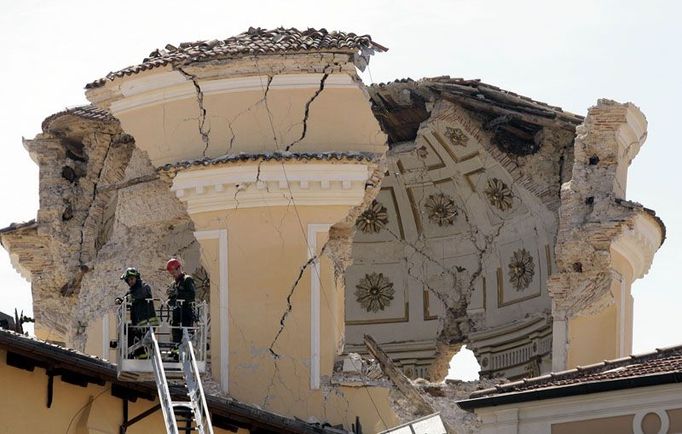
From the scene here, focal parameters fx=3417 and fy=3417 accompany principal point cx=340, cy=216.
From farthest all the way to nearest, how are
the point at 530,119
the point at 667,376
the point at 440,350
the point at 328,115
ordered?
the point at 440,350 < the point at 530,119 < the point at 328,115 < the point at 667,376

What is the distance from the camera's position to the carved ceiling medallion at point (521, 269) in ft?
169

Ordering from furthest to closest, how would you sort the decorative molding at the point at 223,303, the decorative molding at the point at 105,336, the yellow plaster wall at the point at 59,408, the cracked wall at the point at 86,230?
the cracked wall at the point at 86,230 < the decorative molding at the point at 105,336 < the decorative molding at the point at 223,303 < the yellow plaster wall at the point at 59,408

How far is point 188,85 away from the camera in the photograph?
47000 millimetres

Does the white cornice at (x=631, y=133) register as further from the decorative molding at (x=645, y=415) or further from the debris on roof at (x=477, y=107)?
the decorative molding at (x=645, y=415)

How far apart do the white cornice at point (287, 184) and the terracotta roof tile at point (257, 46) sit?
1.57 m

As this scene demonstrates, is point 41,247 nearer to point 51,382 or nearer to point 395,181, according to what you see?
point 395,181

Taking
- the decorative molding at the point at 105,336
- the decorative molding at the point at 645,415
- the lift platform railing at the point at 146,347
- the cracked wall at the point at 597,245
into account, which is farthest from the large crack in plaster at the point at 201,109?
the decorative molding at the point at 645,415

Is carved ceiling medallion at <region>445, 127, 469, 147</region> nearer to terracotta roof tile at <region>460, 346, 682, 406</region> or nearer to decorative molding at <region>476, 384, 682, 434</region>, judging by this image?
terracotta roof tile at <region>460, 346, 682, 406</region>

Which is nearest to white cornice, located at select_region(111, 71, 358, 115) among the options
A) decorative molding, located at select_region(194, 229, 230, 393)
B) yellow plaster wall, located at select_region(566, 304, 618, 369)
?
decorative molding, located at select_region(194, 229, 230, 393)

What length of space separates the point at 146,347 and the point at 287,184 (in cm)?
856

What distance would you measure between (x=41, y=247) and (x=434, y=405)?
6252 millimetres

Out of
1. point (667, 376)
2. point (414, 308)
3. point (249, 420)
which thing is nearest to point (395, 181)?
point (414, 308)

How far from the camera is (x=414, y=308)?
54250mm

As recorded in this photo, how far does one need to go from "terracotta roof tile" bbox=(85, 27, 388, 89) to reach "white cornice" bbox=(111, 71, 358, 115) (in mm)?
205
